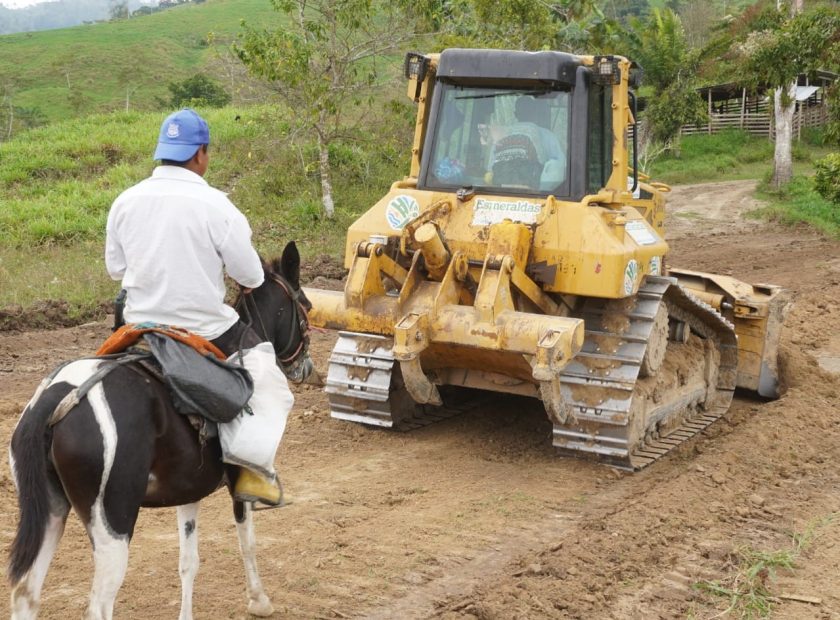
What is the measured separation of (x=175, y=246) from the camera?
14.4ft

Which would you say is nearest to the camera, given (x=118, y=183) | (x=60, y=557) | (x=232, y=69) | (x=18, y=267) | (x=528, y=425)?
(x=60, y=557)

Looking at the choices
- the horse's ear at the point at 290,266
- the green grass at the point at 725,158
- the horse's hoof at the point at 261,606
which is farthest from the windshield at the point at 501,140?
the green grass at the point at 725,158

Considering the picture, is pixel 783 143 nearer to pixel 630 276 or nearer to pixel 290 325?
pixel 630 276

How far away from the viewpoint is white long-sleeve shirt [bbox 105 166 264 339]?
4375mm

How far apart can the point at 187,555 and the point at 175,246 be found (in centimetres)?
144

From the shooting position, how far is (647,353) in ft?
24.0

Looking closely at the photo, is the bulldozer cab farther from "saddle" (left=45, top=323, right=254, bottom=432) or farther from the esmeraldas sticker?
"saddle" (left=45, top=323, right=254, bottom=432)

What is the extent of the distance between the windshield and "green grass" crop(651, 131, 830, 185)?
2270 cm

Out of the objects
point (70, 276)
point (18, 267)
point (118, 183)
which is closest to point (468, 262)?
point (70, 276)

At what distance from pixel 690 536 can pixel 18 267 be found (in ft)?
35.4

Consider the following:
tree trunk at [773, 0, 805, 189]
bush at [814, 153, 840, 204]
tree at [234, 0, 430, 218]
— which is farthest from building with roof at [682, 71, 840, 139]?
tree at [234, 0, 430, 218]

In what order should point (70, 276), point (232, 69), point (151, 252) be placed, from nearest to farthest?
point (151, 252), point (70, 276), point (232, 69)

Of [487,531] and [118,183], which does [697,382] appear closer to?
[487,531]

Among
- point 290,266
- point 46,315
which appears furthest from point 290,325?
point 46,315
